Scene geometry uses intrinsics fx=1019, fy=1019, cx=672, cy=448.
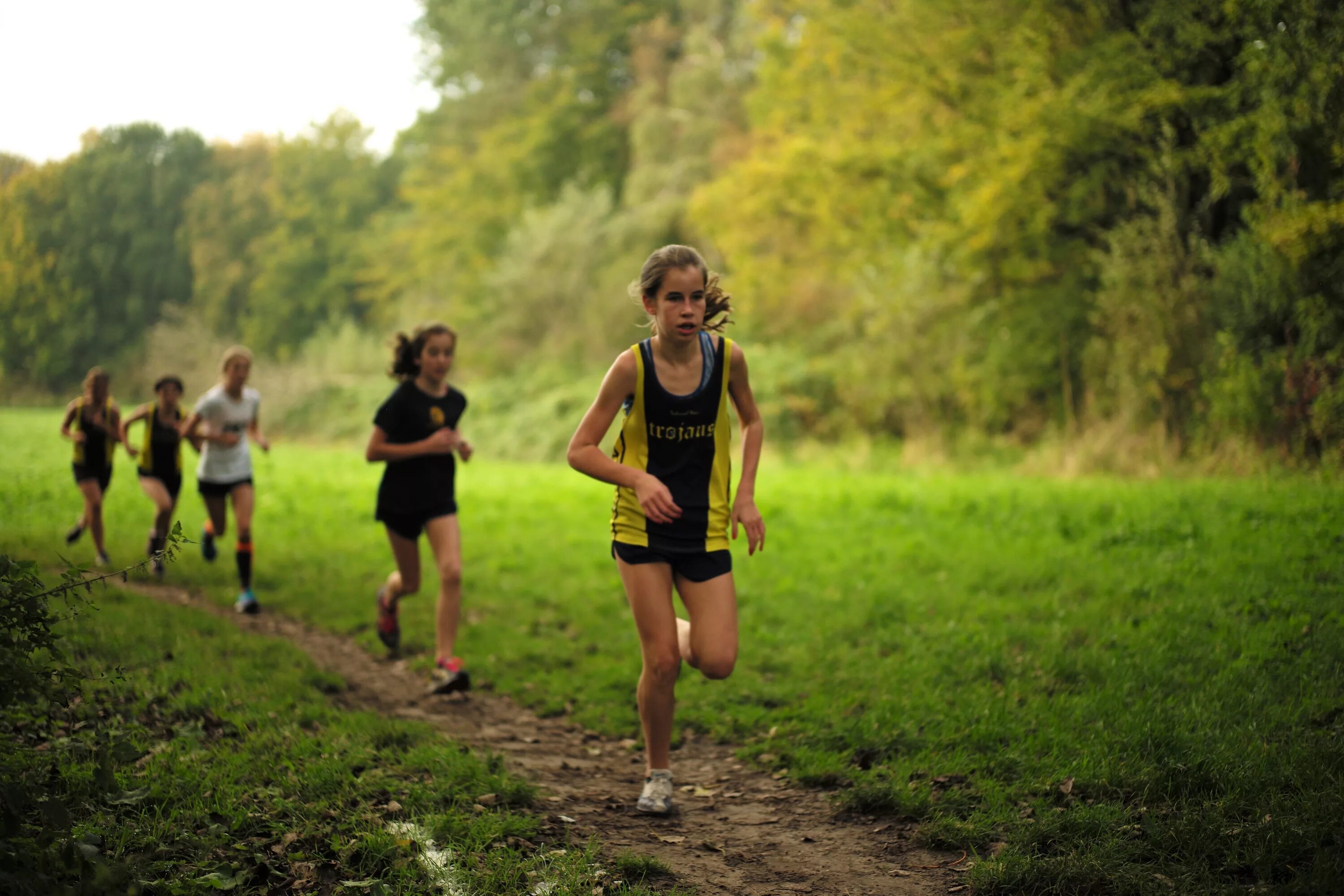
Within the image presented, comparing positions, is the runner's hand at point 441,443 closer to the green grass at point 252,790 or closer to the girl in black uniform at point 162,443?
the green grass at point 252,790

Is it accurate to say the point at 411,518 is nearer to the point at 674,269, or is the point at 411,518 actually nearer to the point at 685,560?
the point at 685,560

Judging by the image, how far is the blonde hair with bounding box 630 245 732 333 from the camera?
15.2 feet

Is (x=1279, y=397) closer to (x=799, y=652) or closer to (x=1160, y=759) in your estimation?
(x=799, y=652)

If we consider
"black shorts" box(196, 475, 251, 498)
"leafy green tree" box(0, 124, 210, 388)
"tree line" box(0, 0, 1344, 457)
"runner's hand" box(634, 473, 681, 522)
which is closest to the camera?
"runner's hand" box(634, 473, 681, 522)

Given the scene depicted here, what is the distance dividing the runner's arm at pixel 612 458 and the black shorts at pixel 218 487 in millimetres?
6014

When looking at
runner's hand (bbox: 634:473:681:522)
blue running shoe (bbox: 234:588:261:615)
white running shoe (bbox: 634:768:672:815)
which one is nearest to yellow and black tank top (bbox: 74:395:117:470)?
blue running shoe (bbox: 234:588:261:615)

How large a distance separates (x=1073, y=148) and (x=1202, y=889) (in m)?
14.8

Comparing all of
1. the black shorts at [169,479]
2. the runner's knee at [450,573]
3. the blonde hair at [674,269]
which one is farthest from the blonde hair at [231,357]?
the blonde hair at [674,269]

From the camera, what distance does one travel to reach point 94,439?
10.5 metres

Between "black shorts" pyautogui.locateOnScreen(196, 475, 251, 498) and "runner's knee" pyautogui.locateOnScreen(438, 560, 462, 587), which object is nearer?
"runner's knee" pyautogui.locateOnScreen(438, 560, 462, 587)

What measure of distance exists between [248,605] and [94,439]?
9.81 ft

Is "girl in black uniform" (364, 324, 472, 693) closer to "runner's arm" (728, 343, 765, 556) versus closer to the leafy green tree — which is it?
"runner's arm" (728, 343, 765, 556)

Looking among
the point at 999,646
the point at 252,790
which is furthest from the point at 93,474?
the point at 999,646

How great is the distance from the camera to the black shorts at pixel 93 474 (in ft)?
33.7
